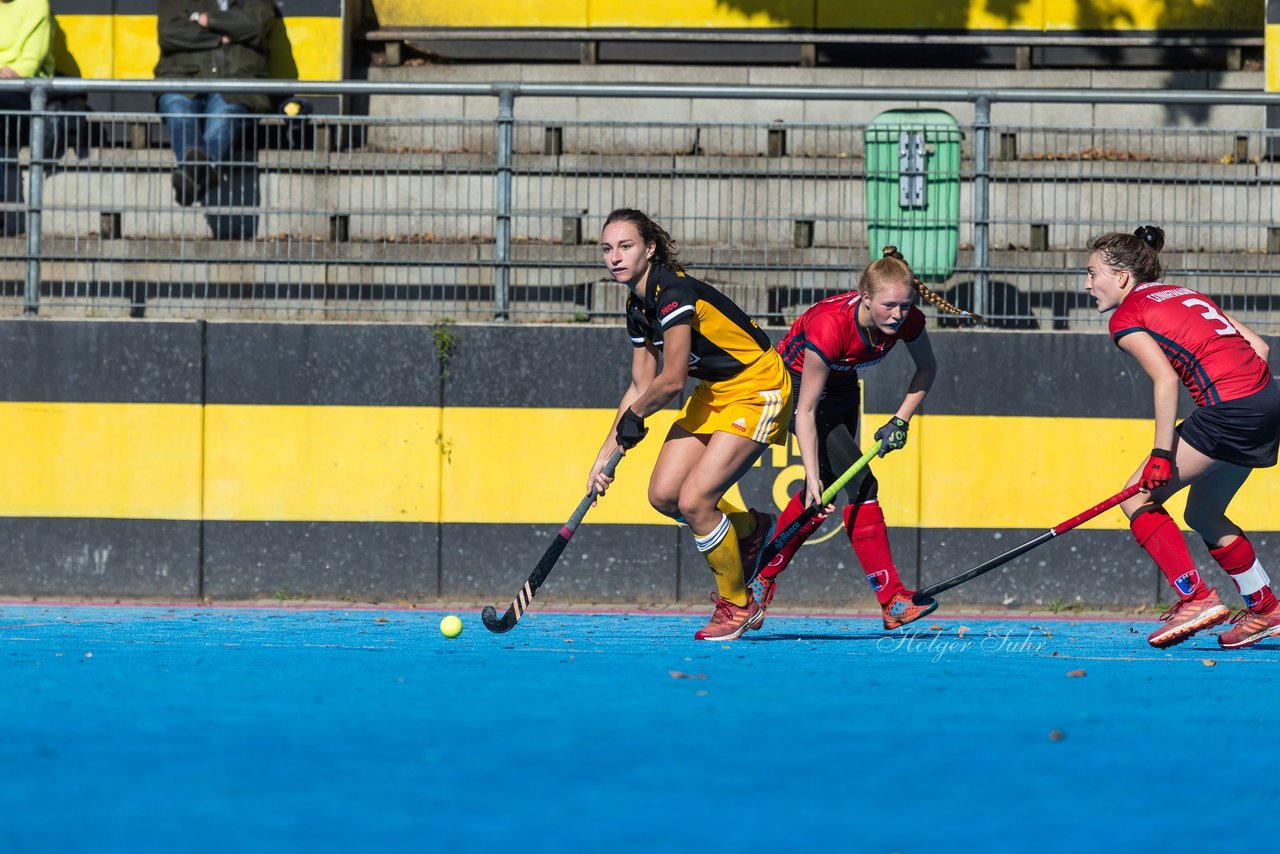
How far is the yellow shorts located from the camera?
7.00m

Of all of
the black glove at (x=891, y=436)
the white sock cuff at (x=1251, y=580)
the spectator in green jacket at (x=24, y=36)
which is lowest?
the white sock cuff at (x=1251, y=580)

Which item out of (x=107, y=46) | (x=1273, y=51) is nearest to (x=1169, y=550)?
(x=1273, y=51)

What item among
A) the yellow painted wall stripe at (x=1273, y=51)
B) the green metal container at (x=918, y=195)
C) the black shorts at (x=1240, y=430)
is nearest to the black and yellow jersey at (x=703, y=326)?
the black shorts at (x=1240, y=430)

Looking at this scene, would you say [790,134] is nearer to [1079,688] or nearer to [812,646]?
[812,646]

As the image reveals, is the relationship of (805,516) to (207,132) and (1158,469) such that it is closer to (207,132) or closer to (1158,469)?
(1158,469)

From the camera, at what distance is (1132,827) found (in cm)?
369

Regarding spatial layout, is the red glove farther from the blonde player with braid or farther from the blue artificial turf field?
the blonde player with braid

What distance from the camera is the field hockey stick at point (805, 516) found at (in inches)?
280

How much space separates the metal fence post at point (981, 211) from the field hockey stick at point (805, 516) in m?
2.50

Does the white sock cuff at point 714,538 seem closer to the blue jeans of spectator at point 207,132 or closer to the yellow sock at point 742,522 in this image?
the yellow sock at point 742,522

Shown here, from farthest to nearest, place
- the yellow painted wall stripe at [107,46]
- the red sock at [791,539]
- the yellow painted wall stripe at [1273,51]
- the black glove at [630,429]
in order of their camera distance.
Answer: the yellow painted wall stripe at [107,46] → the yellow painted wall stripe at [1273,51] → the red sock at [791,539] → the black glove at [630,429]

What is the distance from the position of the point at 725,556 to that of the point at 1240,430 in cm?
217

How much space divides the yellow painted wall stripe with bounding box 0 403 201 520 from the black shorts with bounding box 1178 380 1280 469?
5498mm

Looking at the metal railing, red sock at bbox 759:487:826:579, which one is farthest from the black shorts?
the metal railing
